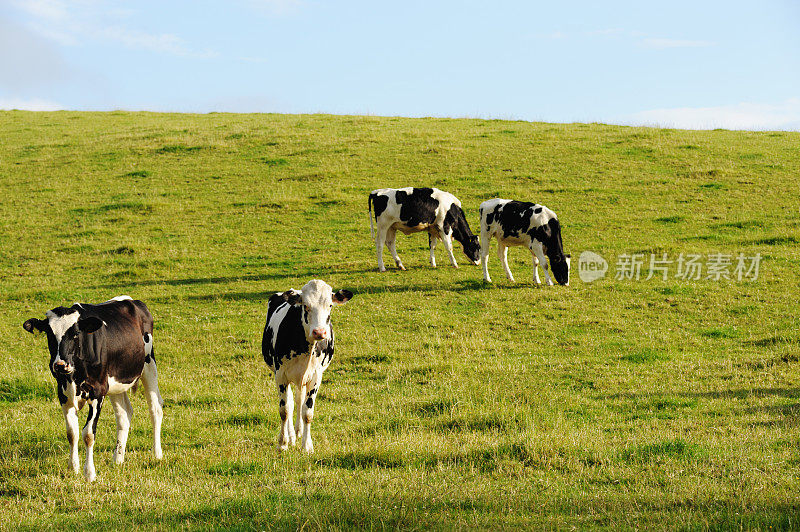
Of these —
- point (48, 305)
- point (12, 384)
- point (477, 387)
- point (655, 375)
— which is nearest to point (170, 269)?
point (48, 305)

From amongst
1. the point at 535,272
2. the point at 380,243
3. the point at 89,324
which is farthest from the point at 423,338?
the point at 89,324

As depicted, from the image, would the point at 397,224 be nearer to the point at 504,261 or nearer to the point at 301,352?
the point at 504,261

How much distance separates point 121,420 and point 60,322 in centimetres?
151

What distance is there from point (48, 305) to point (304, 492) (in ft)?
43.5

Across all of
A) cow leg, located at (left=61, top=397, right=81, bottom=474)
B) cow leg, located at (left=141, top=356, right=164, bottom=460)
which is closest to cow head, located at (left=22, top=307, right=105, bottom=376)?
cow leg, located at (left=61, top=397, right=81, bottom=474)

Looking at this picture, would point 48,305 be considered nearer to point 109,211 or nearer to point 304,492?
point 109,211

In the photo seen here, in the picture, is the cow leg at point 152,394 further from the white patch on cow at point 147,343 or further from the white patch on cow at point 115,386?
the white patch on cow at point 115,386

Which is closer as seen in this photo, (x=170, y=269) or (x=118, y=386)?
(x=118, y=386)

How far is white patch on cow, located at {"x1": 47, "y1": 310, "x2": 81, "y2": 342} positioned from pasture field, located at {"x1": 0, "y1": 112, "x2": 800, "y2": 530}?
1.49 metres

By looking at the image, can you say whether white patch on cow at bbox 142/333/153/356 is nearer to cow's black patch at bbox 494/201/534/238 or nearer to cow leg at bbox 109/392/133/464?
cow leg at bbox 109/392/133/464

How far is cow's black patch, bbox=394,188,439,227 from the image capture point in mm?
20938

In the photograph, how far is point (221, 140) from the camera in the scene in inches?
1451

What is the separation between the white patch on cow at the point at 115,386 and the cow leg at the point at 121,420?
1.05ft

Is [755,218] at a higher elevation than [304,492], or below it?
higher
